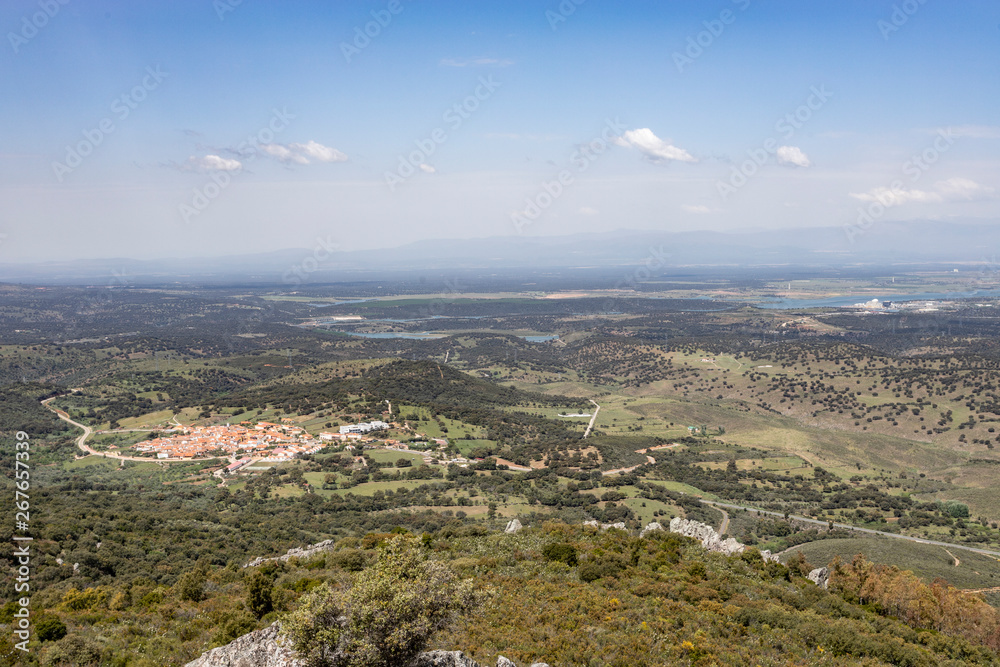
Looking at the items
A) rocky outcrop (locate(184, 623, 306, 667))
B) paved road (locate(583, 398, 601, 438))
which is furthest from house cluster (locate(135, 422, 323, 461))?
rocky outcrop (locate(184, 623, 306, 667))

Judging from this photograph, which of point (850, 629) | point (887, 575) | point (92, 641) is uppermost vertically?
point (92, 641)

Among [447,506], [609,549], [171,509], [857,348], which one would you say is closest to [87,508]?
[171,509]

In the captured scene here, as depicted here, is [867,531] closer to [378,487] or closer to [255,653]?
[378,487]

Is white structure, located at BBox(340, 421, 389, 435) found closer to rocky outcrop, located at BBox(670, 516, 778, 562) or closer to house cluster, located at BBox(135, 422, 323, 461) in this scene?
house cluster, located at BBox(135, 422, 323, 461)

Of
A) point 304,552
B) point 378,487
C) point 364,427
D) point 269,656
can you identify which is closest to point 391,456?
point 378,487

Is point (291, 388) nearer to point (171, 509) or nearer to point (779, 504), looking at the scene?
point (171, 509)

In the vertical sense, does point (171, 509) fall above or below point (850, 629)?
below

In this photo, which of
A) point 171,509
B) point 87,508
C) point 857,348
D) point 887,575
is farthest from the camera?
point 857,348
